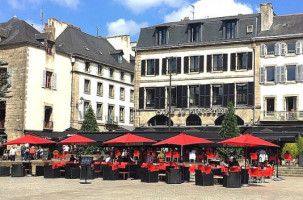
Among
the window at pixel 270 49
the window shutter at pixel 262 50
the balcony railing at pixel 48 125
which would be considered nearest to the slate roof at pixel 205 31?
the window shutter at pixel 262 50

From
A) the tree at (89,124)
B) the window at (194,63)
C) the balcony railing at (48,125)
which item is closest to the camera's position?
the tree at (89,124)

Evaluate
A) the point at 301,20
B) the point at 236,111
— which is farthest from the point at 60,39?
the point at 301,20

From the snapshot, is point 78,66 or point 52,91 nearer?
point 52,91

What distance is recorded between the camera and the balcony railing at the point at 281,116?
39656mm

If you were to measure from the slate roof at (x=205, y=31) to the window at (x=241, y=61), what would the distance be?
1355 mm

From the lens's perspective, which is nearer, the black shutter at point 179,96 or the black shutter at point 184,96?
the black shutter at point 184,96

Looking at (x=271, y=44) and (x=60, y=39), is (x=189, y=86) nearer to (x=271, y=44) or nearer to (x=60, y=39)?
(x=271, y=44)

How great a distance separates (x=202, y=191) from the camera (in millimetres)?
18016

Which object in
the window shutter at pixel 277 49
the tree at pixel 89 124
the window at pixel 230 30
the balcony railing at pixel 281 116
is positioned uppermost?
the window at pixel 230 30

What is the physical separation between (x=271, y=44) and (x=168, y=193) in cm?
2753

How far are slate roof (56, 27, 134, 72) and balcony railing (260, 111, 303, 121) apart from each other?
67.3 feet

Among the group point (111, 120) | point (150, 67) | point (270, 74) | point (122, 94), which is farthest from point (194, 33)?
point (122, 94)

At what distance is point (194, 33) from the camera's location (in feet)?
149

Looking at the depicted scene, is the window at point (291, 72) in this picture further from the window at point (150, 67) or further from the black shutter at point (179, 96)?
the window at point (150, 67)
